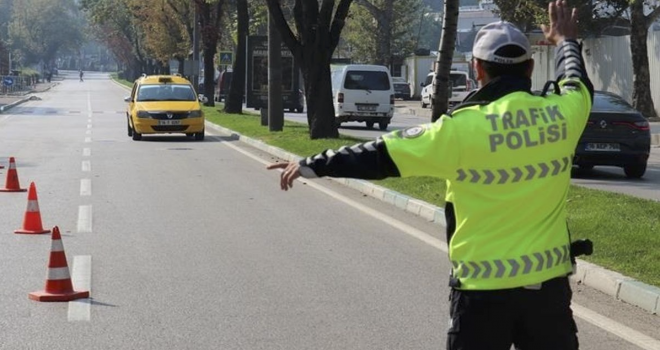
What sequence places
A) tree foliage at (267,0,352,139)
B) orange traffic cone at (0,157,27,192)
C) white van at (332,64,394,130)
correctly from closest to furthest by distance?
orange traffic cone at (0,157,27,192)
tree foliage at (267,0,352,139)
white van at (332,64,394,130)

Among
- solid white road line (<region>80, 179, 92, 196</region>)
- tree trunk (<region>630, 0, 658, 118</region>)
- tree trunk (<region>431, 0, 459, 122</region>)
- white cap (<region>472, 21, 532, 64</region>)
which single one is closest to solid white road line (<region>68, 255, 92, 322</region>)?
white cap (<region>472, 21, 532, 64</region>)

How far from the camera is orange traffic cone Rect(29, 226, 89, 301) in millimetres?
8359

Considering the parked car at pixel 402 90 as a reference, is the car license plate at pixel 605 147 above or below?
above

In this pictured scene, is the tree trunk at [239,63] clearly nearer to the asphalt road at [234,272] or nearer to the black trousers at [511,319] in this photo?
the asphalt road at [234,272]

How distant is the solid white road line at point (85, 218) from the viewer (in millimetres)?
12258

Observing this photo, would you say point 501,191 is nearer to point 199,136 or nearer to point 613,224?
point 613,224

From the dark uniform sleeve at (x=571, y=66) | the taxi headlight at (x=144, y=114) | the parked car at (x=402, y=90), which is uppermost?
the dark uniform sleeve at (x=571, y=66)

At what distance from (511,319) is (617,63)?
1616 inches

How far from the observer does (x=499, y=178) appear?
386cm

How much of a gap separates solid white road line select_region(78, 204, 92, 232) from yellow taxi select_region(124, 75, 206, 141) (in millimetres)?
14710

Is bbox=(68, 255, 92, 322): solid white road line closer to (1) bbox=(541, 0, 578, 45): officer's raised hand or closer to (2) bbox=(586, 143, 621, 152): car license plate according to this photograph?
(1) bbox=(541, 0, 578, 45): officer's raised hand

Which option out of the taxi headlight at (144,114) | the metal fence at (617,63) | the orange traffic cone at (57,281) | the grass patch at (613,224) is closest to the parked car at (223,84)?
the metal fence at (617,63)

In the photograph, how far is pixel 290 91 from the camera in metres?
37.7

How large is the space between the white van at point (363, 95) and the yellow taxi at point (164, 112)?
5447mm
